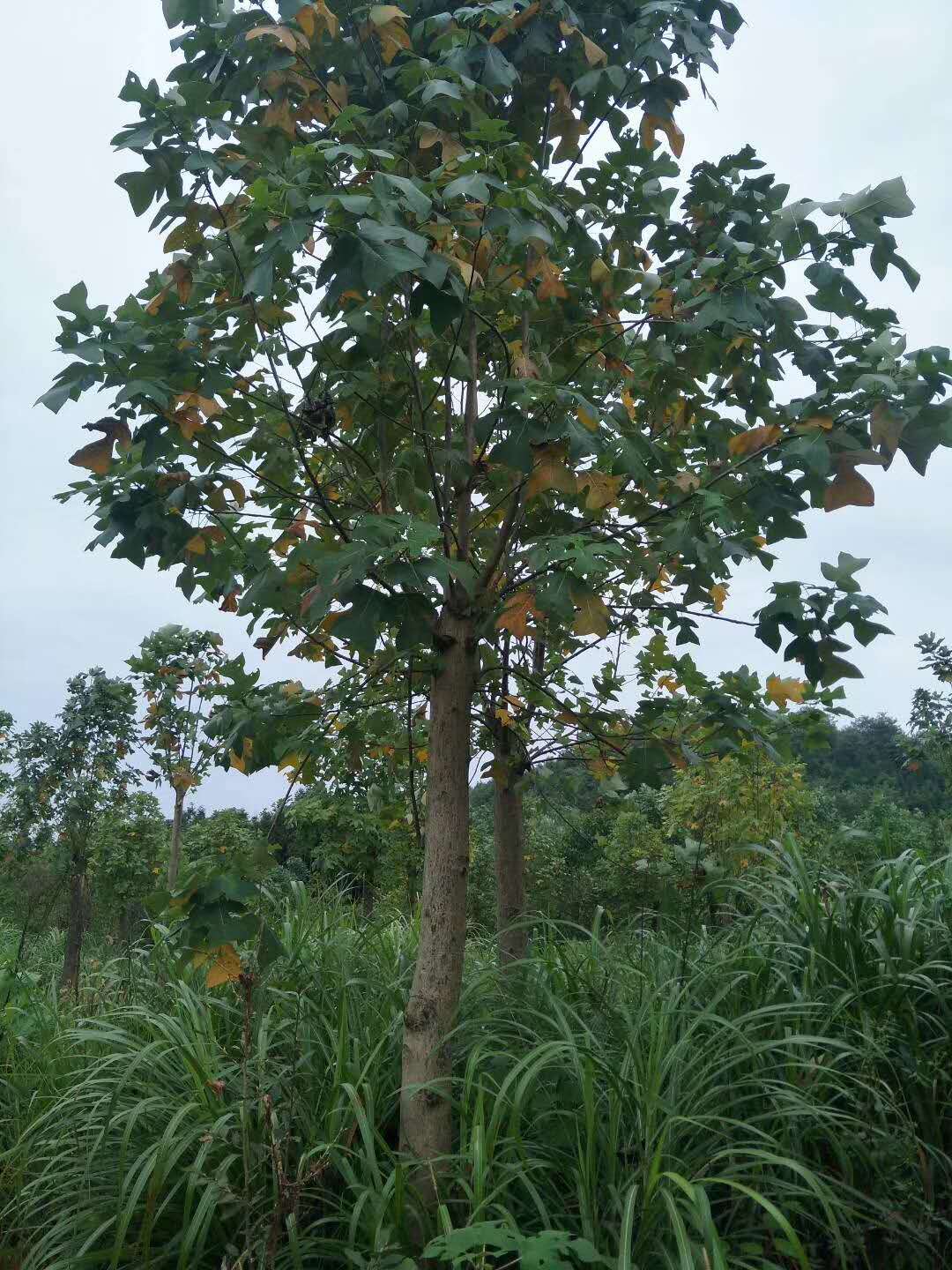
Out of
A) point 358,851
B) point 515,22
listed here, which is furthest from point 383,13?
point 358,851

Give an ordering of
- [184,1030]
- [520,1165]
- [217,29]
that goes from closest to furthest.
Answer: [520,1165], [217,29], [184,1030]

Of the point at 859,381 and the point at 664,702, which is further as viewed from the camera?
the point at 664,702

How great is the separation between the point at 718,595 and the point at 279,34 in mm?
2284

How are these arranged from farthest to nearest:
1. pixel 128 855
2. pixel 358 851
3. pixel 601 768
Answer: pixel 128 855
pixel 358 851
pixel 601 768

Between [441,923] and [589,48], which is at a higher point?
[589,48]

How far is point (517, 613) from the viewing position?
8.70 feet

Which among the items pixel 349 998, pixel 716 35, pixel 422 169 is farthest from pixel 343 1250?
pixel 716 35

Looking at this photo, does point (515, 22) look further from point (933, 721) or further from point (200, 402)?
point (933, 721)

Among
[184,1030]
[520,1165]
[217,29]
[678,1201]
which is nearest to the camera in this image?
[678,1201]

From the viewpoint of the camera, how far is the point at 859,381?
238 centimetres

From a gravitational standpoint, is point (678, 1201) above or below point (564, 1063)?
below

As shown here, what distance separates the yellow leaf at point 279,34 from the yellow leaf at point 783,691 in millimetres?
2350

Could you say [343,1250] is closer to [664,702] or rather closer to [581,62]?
[664,702]

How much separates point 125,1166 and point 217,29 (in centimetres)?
354
